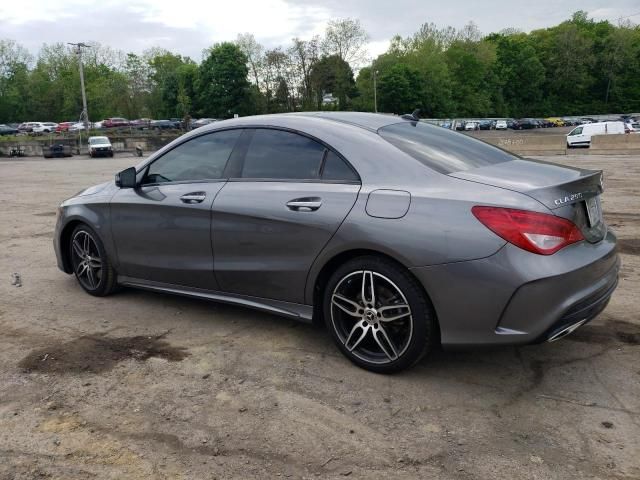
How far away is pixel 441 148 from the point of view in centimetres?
393

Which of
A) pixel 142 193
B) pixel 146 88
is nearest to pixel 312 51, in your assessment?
pixel 146 88

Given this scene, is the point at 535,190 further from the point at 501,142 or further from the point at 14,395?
the point at 501,142

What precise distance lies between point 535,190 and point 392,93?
9230cm

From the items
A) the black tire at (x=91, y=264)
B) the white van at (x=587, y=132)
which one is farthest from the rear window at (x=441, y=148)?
the white van at (x=587, y=132)

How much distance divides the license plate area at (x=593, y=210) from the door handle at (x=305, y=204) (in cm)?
159

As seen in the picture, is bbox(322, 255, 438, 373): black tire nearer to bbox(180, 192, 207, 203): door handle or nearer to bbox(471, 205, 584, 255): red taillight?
bbox(471, 205, 584, 255): red taillight

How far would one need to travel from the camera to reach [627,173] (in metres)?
16.8

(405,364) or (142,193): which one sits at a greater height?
(142,193)

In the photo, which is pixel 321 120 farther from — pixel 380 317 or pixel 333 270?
pixel 380 317

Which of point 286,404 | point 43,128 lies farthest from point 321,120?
point 43,128

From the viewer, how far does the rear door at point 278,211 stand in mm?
3719

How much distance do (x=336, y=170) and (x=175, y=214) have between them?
1441 millimetres

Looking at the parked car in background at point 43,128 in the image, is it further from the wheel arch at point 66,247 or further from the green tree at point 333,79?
the wheel arch at point 66,247

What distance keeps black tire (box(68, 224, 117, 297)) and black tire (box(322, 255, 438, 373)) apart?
94.0 inches
